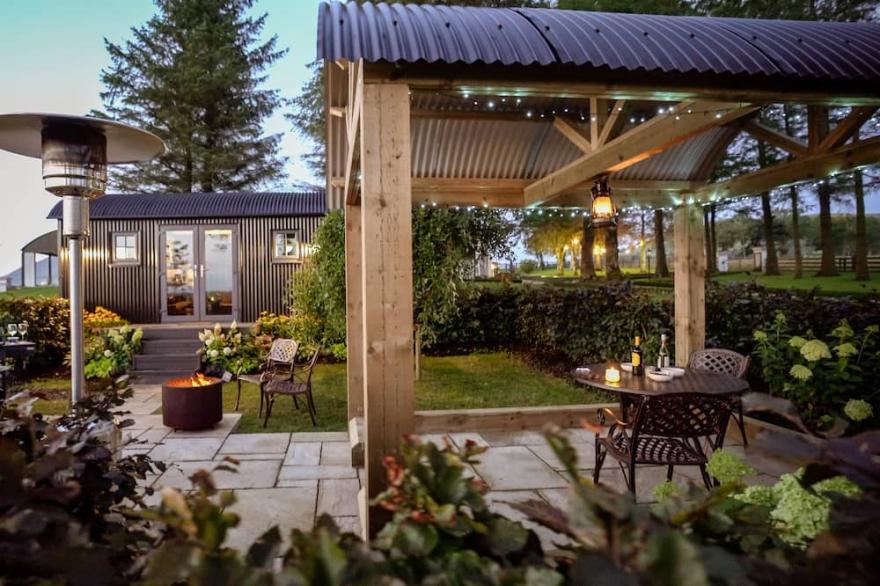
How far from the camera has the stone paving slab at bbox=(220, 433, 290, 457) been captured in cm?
482

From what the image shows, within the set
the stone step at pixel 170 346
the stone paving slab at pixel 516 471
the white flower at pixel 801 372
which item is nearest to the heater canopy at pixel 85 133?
the stone paving slab at pixel 516 471

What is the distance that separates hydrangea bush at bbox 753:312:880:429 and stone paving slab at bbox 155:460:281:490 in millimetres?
4191

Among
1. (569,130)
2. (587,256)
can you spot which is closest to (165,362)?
(569,130)

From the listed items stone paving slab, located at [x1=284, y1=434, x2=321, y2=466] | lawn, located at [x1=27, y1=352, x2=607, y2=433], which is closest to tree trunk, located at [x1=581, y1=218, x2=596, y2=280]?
lawn, located at [x1=27, y1=352, x2=607, y2=433]

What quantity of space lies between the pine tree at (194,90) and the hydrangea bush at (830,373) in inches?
764

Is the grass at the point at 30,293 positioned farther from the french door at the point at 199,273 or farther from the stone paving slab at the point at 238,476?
the stone paving slab at the point at 238,476

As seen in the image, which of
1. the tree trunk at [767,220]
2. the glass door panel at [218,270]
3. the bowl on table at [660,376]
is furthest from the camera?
the tree trunk at [767,220]

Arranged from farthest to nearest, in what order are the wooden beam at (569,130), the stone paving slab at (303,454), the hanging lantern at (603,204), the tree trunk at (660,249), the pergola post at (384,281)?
the tree trunk at (660,249)
the wooden beam at (569,130)
the hanging lantern at (603,204)
the stone paving slab at (303,454)
the pergola post at (384,281)

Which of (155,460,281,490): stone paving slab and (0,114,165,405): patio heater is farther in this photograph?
(155,460,281,490): stone paving slab

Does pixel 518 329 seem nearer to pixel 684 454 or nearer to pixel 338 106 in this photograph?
pixel 338 106

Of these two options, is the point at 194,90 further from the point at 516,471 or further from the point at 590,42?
the point at 590,42

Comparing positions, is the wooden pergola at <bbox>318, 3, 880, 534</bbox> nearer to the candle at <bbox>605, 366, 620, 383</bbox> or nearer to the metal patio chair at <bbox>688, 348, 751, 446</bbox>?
the candle at <bbox>605, 366, 620, 383</bbox>

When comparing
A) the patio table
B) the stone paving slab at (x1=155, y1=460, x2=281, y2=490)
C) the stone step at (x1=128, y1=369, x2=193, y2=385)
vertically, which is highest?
the patio table

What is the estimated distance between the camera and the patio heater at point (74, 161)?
296cm
